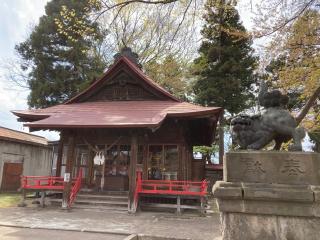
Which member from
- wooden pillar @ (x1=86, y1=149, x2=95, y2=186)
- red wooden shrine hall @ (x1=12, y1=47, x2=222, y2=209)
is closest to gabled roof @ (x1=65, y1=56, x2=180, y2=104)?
red wooden shrine hall @ (x1=12, y1=47, x2=222, y2=209)

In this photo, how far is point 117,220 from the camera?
960 cm

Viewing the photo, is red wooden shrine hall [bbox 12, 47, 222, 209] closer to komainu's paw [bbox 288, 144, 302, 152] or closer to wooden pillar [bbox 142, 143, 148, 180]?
wooden pillar [bbox 142, 143, 148, 180]

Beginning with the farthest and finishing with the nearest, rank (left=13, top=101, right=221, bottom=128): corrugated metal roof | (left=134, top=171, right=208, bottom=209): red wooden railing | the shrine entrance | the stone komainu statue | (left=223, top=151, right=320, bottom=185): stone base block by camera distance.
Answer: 1. the shrine entrance
2. (left=13, top=101, right=221, bottom=128): corrugated metal roof
3. (left=134, top=171, right=208, bottom=209): red wooden railing
4. the stone komainu statue
5. (left=223, top=151, right=320, bottom=185): stone base block

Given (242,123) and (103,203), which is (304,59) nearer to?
(242,123)

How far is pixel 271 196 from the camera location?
3846 millimetres

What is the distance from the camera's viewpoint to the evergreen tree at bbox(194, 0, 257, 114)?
21875 millimetres

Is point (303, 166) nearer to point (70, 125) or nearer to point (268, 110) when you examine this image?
point (268, 110)

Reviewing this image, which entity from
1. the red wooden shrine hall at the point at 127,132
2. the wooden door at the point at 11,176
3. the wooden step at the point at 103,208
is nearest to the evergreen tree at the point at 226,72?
the red wooden shrine hall at the point at 127,132

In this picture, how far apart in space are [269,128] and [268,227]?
53.4 inches

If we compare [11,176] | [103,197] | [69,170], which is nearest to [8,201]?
[69,170]

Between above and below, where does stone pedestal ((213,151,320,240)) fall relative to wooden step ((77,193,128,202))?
above

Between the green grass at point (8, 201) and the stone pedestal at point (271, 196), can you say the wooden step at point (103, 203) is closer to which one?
the green grass at point (8, 201)

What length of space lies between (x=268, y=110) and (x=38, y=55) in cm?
2151

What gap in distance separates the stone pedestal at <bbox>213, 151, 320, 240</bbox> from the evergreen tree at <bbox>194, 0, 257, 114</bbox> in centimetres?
1804
